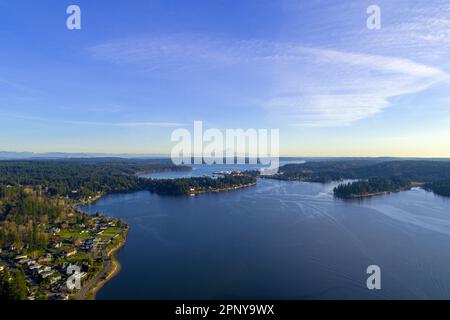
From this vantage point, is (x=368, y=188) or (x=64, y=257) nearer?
(x=64, y=257)

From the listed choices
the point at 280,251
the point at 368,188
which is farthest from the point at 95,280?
the point at 368,188

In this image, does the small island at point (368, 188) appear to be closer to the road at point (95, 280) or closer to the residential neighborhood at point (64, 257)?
the residential neighborhood at point (64, 257)

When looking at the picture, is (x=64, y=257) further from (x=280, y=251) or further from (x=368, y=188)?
(x=368, y=188)

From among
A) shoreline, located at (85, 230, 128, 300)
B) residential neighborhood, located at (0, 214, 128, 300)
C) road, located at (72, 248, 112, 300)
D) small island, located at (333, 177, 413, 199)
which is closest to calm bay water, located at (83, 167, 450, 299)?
shoreline, located at (85, 230, 128, 300)

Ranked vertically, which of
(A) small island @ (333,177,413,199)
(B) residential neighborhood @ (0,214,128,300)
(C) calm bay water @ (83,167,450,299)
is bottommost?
(C) calm bay water @ (83,167,450,299)

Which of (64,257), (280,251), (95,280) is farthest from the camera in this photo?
(280,251)

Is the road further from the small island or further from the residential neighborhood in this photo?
the small island

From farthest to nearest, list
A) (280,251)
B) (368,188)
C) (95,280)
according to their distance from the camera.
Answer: (368,188)
(280,251)
(95,280)
